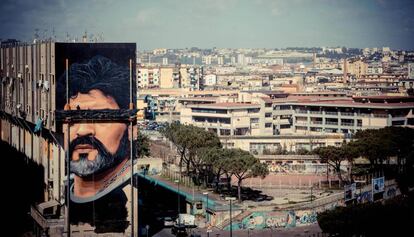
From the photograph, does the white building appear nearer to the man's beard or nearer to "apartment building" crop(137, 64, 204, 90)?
"apartment building" crop(137, 64, 204, 90)

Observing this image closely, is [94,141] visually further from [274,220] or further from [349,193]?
[349,193]

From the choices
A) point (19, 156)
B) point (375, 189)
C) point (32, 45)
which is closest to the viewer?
point (32, 45)

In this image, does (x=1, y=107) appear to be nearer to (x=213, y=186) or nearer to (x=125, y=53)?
(x=213, y=186)

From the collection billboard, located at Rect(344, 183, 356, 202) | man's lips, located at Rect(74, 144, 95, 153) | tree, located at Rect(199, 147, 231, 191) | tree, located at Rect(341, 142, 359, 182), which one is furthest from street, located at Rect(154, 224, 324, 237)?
tree, located at Rect(341, 142, 359, 182)

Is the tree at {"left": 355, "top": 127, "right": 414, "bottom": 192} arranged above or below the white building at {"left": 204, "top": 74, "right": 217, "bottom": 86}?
below

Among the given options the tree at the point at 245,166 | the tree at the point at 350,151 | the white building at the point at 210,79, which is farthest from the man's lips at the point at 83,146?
the white building at the point at 210,79

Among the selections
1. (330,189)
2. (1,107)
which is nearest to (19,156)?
(1,107)

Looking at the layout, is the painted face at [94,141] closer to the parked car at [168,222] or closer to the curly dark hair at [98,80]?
the curly dark hair at [98,80]
